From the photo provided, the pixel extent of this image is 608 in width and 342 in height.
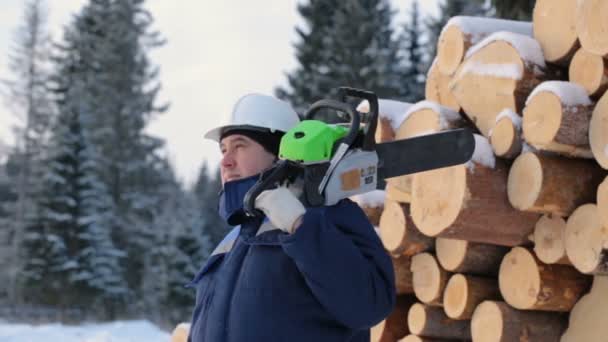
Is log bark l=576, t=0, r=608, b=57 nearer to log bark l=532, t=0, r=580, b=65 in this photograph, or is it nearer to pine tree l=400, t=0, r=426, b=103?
log bark l=532, t=0, r=580, b=65

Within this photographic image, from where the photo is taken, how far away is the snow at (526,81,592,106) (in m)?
2.19

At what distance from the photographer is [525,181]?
2342 mm

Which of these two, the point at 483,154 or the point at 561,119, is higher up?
the point at 561,119

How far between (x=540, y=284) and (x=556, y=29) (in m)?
0.90

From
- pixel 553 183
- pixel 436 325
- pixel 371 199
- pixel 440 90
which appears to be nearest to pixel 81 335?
pixel 371 199

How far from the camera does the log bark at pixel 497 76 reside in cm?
251

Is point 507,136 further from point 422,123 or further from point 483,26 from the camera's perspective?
point 483,26

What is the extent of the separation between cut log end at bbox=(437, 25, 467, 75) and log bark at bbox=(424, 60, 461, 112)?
0.22 ft

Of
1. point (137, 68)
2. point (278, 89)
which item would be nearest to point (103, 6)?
point (137, 68)

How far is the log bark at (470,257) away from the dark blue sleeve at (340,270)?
1.07 meters

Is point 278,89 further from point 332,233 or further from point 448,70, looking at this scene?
point 332,233

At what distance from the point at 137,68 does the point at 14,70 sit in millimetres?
4233

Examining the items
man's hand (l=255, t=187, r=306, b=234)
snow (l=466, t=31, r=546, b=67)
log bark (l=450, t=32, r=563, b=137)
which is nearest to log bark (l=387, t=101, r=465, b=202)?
log bark (l=450, t=32, r=563, b=137)

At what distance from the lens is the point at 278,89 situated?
20125mm
